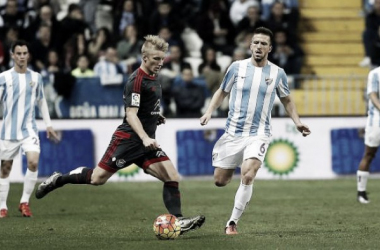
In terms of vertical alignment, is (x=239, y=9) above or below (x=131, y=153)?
above

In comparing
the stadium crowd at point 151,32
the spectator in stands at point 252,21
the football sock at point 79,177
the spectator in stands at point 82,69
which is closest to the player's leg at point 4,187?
the football sock at point 79,177

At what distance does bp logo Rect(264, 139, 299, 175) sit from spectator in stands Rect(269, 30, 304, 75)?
9.40 feet

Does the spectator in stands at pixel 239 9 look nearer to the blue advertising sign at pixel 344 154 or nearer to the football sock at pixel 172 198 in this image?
the blue advertising sign at pixel 344 154

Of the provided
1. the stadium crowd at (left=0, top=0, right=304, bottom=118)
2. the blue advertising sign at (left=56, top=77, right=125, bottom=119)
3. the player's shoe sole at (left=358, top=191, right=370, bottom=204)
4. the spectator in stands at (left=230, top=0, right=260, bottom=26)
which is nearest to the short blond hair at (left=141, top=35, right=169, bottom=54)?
the player's shoe sole at (left=358, top=191, right=370, bottom=204)

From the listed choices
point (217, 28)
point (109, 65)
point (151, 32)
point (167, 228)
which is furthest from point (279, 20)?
point (167, 228)

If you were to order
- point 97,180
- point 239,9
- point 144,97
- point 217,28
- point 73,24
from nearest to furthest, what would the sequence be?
point 144,97 → point 97,180 → point 73,24 → point 217,28 → point 239,9

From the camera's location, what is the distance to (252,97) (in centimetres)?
1205

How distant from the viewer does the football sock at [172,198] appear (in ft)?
38.0

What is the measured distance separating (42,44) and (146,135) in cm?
1138

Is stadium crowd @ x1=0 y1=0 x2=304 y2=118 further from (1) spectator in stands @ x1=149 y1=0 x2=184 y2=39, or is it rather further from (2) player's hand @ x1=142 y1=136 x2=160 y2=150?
(2) player's hand @ x1=142 y1=136 x2=160 y2=150

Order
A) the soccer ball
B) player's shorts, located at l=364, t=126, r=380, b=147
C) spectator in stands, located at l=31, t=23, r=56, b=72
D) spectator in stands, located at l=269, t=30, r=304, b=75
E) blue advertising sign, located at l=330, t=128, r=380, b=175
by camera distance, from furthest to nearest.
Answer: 1. spectator in stands, located at l=269, t=30, r=304, b=75
2. spectator in stands, located at l=31, t=23, r=56, b=72
3. blue advertising sign, located at l=330, t=128, r=380, b=175
4. player's shorts, located at l=364, t=126, r=380, b=147
5. the soccer ball

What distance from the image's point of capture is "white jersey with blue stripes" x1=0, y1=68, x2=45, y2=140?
14.1 meters

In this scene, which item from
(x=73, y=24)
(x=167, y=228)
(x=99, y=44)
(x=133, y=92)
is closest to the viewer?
(x=167, y=228)

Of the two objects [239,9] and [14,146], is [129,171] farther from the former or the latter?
[14,146]
